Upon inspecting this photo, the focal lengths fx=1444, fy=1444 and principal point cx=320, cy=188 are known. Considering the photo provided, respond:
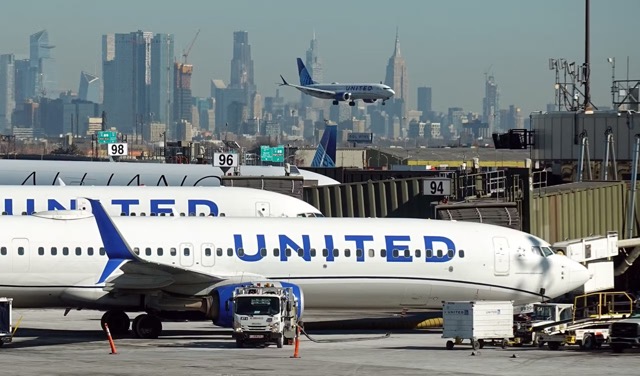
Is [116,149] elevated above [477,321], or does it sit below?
above

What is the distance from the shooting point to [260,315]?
4409 centimetres

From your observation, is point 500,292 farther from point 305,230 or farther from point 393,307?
point 305,230

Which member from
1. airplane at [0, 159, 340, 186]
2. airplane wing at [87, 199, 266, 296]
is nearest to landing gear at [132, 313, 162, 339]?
airplane wing at [87, 199, 266, 296]

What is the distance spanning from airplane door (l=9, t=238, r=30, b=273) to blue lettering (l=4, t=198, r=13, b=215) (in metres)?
8.75

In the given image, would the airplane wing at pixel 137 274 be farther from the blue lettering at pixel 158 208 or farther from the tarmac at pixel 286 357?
the blue lettering at pixel 158 208

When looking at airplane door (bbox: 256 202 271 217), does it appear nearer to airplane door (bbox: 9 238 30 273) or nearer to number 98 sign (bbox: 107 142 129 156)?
airplane door (bbox: 9 238 30 273)

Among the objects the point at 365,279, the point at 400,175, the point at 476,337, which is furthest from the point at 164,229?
the point at 400,175

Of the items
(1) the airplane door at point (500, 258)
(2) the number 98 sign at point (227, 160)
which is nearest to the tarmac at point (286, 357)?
(1) the airplane door at point (500, 258)

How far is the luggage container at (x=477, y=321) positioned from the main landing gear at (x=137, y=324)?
31.4 feet

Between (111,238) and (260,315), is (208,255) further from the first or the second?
(260,315)

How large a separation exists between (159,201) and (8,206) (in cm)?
581

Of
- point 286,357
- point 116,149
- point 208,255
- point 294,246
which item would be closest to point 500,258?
point 294,246

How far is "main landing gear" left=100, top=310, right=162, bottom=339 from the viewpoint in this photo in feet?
156

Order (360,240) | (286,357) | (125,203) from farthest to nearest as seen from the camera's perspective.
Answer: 1. (125,203)
2. (360,240)
3. (286,357)
